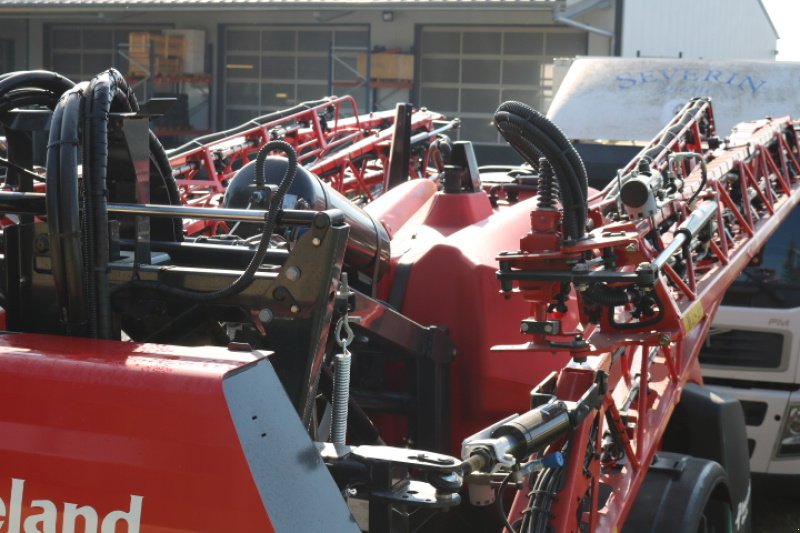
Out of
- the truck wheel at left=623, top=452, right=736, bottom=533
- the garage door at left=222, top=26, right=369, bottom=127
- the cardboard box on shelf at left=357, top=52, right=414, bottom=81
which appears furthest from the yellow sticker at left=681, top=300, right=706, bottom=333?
the garage door at left=222, top=26, right=369, bottom=127

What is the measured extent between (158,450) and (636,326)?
2.11m

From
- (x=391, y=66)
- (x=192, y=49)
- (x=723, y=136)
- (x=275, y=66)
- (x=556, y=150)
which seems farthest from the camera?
(x=275, y=66)

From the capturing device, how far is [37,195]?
10.7 feet

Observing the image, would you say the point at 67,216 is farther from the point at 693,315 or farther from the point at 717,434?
the point at 717,434

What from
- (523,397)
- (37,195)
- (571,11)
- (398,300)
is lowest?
(523,397)

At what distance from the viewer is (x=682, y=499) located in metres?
4.27

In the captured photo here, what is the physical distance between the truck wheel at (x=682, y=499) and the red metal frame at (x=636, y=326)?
0.41ft

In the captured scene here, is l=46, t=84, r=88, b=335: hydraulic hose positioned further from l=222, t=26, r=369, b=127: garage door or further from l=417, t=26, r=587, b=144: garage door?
l=222, t=26, r=369, b=127: garage door

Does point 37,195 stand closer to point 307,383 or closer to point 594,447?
point 307,383

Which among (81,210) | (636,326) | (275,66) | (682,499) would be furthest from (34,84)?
(275,66)

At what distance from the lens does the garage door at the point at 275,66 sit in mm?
28047

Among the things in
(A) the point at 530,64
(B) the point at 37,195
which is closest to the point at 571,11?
(A) the point at 530,64

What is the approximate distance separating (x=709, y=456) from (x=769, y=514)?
253 cm

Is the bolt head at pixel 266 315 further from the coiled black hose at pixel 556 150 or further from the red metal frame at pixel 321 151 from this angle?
the red metal frame at pixel 321 151
